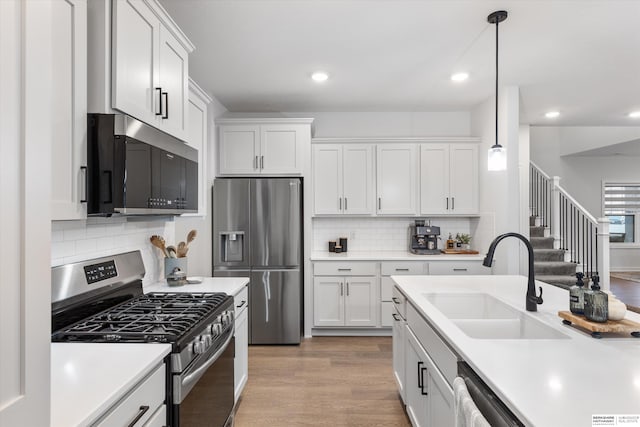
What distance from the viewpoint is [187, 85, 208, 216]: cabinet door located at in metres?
2.84

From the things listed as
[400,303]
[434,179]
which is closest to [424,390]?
[400,303]

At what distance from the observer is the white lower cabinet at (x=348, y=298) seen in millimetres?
4223

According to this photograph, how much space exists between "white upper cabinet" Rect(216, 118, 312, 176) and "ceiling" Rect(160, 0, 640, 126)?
0.31 m

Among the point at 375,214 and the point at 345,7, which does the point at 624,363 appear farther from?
the point at 375,214

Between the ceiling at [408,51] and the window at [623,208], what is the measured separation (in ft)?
14.9

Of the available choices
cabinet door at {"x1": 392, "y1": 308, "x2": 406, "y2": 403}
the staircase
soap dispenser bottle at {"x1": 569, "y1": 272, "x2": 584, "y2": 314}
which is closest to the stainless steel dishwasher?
soap dispenser bottle at {"x1": 569, "y1": 272, "x2": 584, "y2": 314}

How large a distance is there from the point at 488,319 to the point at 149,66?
2190mm

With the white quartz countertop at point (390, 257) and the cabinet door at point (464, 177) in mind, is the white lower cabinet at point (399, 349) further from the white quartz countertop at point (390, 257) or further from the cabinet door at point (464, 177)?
the cabinet door at point (464, 177)

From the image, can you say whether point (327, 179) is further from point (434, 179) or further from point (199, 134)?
point (199, 134)

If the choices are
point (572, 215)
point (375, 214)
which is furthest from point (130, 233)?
point (572, 215)

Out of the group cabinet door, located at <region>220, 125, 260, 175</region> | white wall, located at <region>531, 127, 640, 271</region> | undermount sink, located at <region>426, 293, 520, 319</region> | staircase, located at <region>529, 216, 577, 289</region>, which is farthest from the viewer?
white wall, located at <region>531, 127, 640, 271</region>

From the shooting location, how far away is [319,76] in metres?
3.52

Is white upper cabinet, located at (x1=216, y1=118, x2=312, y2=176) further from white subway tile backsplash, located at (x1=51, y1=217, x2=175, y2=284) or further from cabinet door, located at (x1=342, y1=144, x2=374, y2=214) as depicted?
white subway tile backsplash, located at (x1=51, y1=217, x2=175, y2=284)

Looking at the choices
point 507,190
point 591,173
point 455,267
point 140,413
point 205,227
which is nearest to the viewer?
point 140,413
